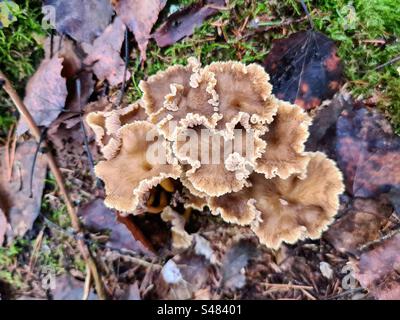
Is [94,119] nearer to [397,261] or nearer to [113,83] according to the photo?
[113,83]

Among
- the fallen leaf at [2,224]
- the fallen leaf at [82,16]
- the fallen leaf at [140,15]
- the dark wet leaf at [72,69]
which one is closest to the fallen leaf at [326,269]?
the fallen leaf at [140,15]

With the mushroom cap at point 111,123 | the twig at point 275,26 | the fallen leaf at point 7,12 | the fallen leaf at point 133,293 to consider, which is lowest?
the fallen leaf at point 133,293

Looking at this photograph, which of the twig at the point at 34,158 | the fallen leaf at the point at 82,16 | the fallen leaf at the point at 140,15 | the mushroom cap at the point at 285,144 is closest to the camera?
the mushroom cap at the point at 285,144

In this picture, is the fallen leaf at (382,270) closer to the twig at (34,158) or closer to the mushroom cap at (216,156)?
the mushroom cap at (216,156)

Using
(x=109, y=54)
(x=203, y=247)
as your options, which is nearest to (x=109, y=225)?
(x=203, y=247)

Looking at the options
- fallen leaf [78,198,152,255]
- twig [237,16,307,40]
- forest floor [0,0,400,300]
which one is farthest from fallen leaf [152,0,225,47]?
fallen leaf [78,198,152,255]

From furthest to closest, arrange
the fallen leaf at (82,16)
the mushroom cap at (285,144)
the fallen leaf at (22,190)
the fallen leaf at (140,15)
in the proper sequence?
1. the fallen leaf at (22,190)
2. the fallen leaf at (82,16)
3. the fallen leaf at (140,15)
4. the mushroom cap at (285,144)

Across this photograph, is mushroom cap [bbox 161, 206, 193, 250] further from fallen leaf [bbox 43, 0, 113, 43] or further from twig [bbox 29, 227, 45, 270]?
fallen leaf [bbox 43, 0, 113, 43]
